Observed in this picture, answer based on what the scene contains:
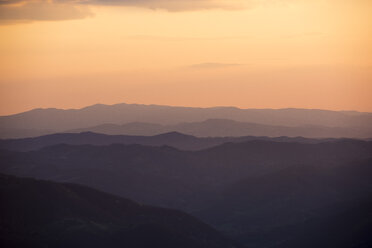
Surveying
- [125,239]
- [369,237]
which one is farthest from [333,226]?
[125,239]

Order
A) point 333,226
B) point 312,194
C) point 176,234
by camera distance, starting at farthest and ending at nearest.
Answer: point 312,194, point 333,226, point 176,234

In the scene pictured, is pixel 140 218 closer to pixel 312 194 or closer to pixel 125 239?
pixel 125 239

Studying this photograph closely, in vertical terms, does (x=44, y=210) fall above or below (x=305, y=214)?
below

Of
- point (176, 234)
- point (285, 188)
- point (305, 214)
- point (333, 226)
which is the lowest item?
point (176, 234)

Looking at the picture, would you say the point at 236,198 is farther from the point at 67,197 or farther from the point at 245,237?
the point at 67,197

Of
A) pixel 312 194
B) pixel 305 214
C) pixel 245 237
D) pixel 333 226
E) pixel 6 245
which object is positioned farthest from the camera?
pixel 312 194

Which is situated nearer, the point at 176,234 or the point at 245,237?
the point at 176,234
